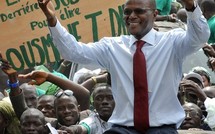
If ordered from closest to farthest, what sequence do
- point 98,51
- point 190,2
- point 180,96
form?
point 190,2 → point 98,51 → point 180,96

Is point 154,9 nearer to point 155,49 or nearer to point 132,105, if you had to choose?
point 155,49

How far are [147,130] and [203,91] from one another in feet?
12.3

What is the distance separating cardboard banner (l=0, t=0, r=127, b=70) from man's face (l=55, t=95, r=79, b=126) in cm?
95

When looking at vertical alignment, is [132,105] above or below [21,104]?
above

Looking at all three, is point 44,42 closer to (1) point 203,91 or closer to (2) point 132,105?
(1) point 203,91

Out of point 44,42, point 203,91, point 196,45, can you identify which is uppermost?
point 196,45

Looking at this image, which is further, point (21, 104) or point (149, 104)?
point (21, 104)

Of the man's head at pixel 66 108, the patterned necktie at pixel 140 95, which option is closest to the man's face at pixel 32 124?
the man's head at pixel 66 108

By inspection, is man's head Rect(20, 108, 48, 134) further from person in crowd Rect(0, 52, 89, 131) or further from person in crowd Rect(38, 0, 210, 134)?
person in crowd Rect(38, 0, 210, 134)

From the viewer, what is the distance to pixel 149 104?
7.00 meters

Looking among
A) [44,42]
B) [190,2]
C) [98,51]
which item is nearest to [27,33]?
[44,42]

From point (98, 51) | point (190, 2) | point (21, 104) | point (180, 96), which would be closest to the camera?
point (190, 2)

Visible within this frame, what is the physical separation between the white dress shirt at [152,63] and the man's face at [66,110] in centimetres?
227

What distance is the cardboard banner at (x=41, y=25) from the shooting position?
10.3 meters
